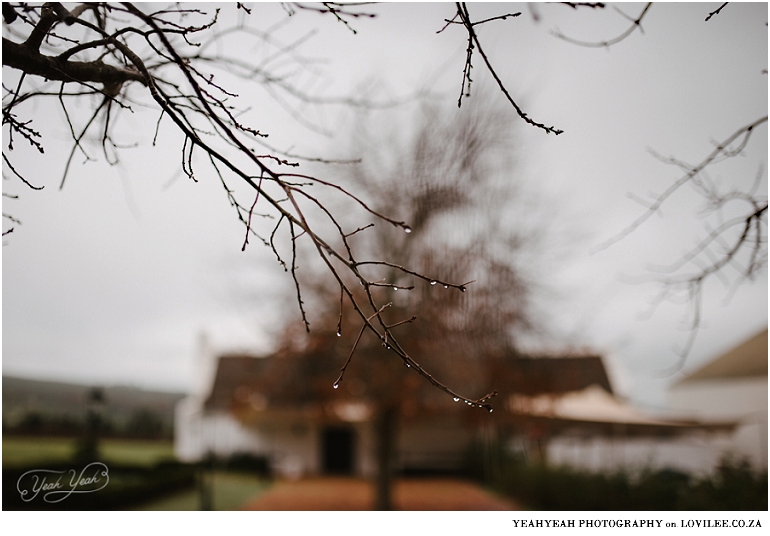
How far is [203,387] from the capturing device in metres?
19.4

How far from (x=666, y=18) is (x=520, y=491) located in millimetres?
10010

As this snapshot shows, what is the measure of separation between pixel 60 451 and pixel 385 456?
17.1 ft

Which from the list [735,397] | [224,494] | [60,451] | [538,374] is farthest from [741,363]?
[60,451]

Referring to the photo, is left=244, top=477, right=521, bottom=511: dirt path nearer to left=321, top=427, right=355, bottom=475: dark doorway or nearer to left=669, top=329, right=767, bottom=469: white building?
left=321, top=427, right=355, bottom=475: dark doorway

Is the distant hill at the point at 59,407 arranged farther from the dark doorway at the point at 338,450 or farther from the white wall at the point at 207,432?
the dark doorway at the point at 338,450

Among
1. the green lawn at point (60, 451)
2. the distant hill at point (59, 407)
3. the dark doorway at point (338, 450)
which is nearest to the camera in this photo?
the green lawn at point (60, 451)

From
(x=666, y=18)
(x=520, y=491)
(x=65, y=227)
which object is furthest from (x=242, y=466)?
(x=666, y=18)

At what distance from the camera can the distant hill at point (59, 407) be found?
5738mm

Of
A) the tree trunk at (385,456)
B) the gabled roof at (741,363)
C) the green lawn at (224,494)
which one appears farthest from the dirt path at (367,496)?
the gabled roof at (741,363)

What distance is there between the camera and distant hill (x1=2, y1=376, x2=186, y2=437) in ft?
18.8

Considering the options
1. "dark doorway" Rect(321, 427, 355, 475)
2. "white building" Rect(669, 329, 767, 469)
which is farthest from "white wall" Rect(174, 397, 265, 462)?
"white building" Rect(669, 329, 767, 469)

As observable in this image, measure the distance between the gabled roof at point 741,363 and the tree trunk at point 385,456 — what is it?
5527 mm

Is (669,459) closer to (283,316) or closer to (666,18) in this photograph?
(283,316)

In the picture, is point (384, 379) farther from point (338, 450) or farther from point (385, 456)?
point (338, 450)
